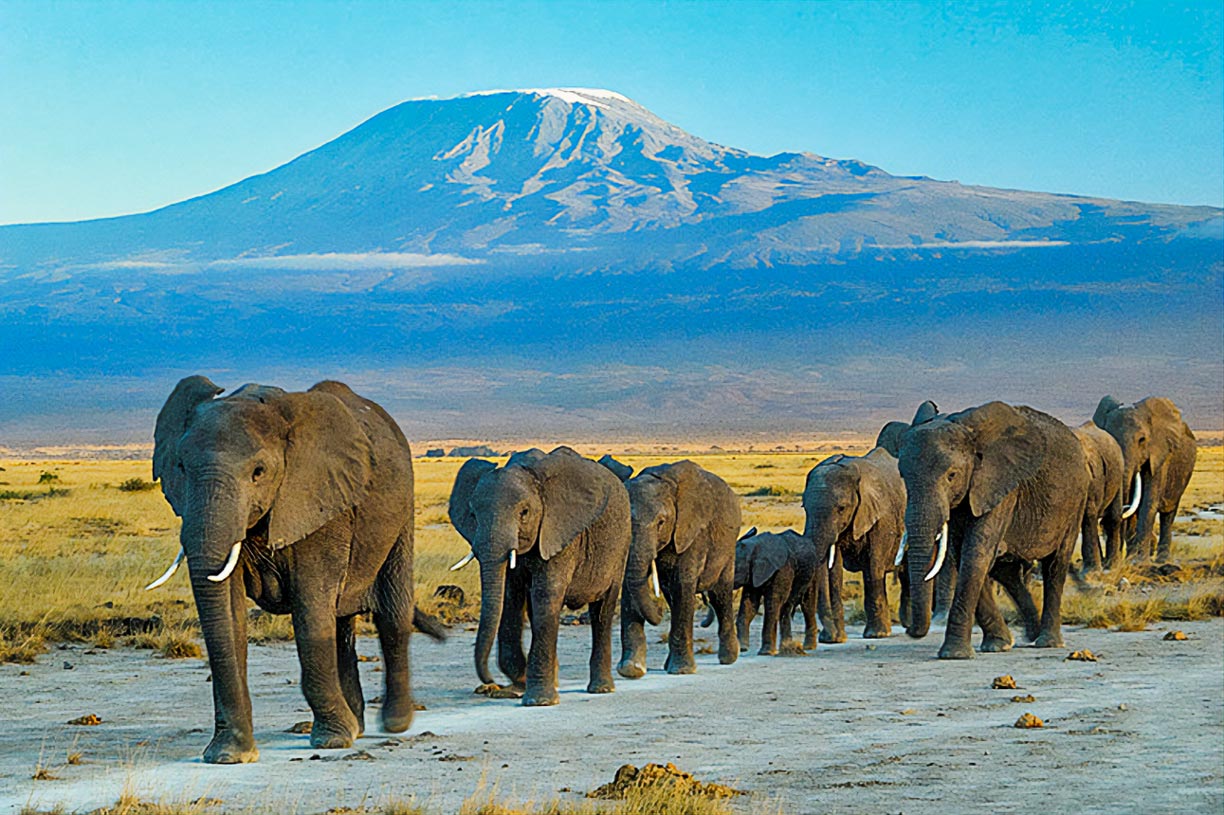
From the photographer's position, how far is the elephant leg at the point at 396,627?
14.3 metres

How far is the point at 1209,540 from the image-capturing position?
39312mm

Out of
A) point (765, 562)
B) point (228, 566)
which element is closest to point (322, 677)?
point (228, 566)

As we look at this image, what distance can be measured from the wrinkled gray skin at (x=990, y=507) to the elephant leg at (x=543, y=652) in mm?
5144

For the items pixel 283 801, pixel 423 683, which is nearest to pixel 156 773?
pixel 283 801

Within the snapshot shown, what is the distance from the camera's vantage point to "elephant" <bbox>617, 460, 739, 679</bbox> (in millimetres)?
18875

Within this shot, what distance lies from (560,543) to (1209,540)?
26.1 m

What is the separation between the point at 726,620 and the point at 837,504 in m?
2.70

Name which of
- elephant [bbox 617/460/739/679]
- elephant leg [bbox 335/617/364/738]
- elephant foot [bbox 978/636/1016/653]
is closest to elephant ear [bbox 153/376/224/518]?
elephant leg [bbox 335/617/364/738]

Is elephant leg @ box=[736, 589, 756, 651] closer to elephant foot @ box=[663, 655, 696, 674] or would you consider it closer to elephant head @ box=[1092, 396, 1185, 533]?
elephant foot @ box=[663, 655, 696, 674]

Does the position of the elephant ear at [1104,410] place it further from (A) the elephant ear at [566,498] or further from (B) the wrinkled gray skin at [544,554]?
(A) the elephant ear at [566,498]

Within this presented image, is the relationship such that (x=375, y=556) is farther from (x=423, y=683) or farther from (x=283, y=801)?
(x=423, y=683)

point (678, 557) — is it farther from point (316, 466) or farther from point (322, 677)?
point (316, 466)

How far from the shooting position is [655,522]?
1895cm

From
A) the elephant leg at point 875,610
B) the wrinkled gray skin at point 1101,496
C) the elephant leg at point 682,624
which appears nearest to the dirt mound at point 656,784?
the elephant leg at point 682,624
